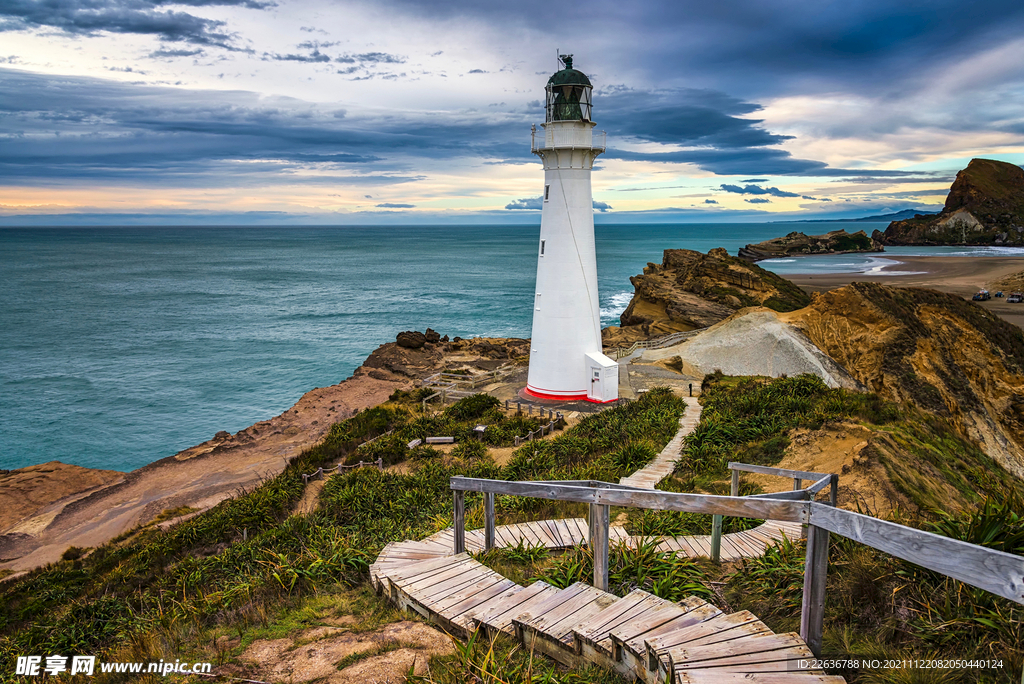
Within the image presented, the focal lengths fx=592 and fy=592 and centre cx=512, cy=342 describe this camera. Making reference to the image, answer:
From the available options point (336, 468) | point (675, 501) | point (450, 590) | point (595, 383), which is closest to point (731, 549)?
point (675, 501)

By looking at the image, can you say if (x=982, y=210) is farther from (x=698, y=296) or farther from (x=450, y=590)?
(x=450, y=590)

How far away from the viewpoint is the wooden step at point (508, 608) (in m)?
4.39

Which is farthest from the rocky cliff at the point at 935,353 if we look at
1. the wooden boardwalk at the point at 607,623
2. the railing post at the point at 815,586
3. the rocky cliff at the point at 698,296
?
the railing post at the point at 815,586

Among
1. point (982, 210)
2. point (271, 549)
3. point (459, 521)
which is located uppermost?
point (982, 210)

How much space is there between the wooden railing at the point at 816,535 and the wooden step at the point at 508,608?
1.60ft

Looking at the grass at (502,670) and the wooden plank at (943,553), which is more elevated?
the wooden plank at (943,553)

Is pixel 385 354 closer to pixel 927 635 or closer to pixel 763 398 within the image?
pixel 763 398

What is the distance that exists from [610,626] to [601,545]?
2.95ft

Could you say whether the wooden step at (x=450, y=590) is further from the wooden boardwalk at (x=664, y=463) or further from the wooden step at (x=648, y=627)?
the wooden boardwalk at (x=664, y=463)

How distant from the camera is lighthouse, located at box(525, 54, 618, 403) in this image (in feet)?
63.1

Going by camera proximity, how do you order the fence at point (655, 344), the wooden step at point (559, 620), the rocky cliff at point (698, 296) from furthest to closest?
the rocky cliff at point (698, 296), the fence at point (655, 344), the wooden step at point (559, 620)

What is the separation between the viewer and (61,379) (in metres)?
37.5

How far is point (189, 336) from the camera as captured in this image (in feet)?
170

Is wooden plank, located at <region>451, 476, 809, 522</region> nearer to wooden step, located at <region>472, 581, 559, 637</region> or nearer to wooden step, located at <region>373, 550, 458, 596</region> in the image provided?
wooden step, located at <region>472, 581, 559, 637</region>
